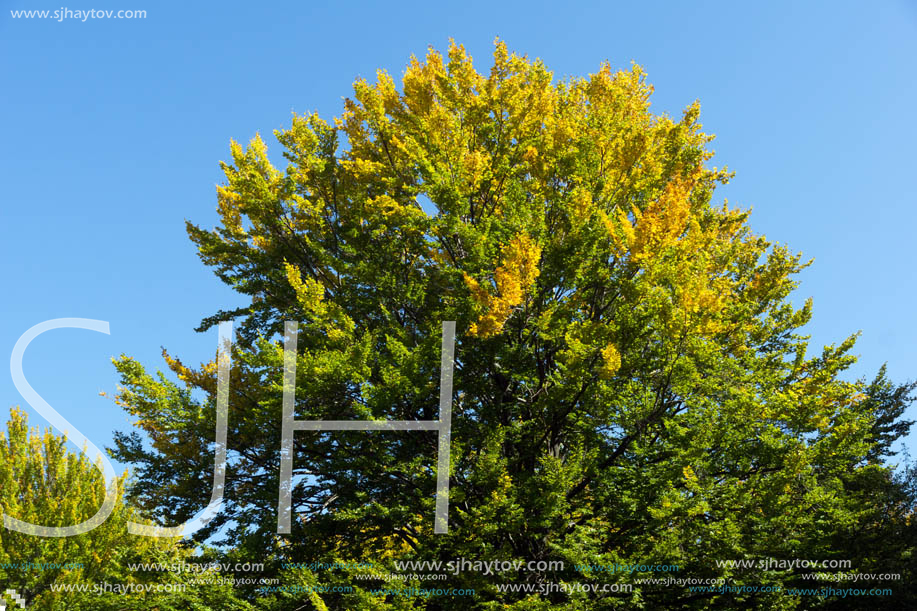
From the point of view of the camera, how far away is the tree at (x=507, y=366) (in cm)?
915

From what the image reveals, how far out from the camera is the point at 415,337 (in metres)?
11.3

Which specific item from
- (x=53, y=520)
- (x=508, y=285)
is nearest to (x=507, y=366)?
(x=508, y=285)

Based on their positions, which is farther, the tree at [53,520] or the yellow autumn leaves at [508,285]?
the tree at [53,520]

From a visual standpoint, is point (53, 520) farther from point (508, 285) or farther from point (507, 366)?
point (508, 285)

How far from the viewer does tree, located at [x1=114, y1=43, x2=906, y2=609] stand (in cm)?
915

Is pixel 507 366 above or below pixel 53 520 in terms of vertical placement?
above

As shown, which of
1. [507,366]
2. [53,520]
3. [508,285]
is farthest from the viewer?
[53,520]

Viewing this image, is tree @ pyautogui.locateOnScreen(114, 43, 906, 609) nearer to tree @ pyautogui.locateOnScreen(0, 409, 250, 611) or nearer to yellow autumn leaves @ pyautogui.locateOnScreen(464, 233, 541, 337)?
yellow autumn leaves @ pyautogui.locateOnScreen(464, 233, 541, 337)

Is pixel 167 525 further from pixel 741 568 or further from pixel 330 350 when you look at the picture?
pixel 741 568

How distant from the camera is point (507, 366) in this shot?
420 inches

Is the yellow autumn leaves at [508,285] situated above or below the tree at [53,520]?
above

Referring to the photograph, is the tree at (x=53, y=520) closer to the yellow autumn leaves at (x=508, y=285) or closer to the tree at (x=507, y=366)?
the tree at (x=507, y=366)

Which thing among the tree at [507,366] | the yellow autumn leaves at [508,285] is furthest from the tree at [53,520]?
the yellow autumn leaves at [508,285]

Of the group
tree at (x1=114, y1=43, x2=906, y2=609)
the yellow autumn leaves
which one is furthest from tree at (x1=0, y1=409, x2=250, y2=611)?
the yellow autumn leaves
